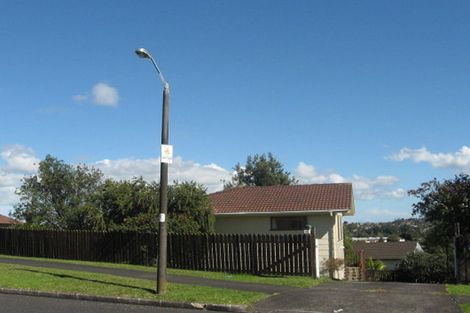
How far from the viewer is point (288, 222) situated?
27.4 meters

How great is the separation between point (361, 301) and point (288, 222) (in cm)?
1534

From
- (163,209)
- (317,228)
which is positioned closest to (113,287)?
(163,209)

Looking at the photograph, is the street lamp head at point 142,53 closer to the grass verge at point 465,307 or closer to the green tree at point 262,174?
the grass verge at point 465,307

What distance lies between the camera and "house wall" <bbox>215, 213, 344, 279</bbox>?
26.1 m

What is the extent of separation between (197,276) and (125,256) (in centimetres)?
653

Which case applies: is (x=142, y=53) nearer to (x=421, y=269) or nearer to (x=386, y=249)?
(x=421, y=269)

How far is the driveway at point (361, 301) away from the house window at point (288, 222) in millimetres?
12565

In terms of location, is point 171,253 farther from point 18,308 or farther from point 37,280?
point 18,308

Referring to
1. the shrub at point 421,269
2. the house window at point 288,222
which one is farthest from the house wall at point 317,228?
the shrub at point 421,269

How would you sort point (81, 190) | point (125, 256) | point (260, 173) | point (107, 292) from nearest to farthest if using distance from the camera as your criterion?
point (107, 292)
point (125, 256)
point (81, 190)
point (260, 173)

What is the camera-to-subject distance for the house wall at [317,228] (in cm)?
2614

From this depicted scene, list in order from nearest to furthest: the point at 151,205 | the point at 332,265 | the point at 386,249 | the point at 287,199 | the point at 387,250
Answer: the point at 332,265 → the point at 151,205 → the point at 287,199 → the point at 387,250 → the point at 386,249

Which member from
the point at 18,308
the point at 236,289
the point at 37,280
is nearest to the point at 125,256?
the point at 37,280

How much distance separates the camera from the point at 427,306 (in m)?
11.5
